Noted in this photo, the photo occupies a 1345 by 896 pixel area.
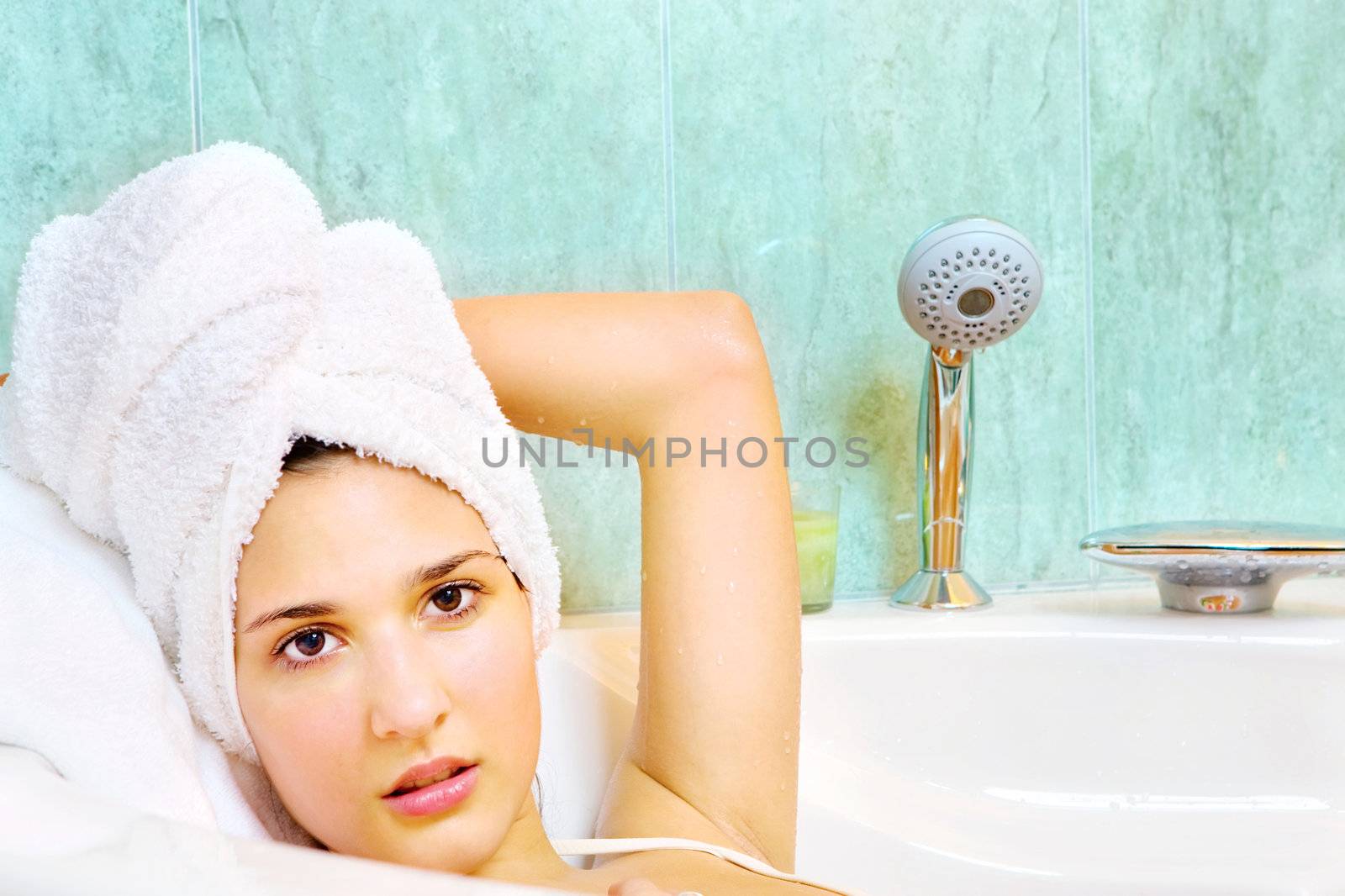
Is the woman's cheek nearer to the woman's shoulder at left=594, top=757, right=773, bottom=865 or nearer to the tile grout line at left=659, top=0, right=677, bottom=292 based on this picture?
the woman's shoulder at left=594, top=757, right=773, bottom=865

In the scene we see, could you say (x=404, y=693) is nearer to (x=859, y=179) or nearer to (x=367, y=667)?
(x=367, y=667)

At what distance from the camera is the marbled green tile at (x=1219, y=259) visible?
1.24m

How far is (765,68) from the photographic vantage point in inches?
44.7

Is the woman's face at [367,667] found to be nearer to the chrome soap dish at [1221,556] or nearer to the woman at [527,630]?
the woman at [527,630]

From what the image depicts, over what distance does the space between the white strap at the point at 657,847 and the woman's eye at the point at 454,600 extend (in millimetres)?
184

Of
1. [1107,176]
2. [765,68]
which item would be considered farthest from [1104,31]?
[765,68]

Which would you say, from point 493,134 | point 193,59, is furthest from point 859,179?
point 193,59

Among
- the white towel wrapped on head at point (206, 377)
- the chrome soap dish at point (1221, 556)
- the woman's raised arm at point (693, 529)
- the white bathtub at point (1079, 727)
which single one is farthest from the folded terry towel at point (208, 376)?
the chrome soap dish at point (1221, 556)

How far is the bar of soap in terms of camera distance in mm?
1095

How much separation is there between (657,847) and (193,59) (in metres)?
0.79

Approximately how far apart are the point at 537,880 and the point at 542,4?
80cm

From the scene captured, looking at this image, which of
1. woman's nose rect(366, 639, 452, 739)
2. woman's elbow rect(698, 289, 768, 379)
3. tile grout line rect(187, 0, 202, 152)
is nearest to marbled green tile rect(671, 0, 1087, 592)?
woman's elbow rect(698, 289, 768, 379)

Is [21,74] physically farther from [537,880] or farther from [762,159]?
[537,880]

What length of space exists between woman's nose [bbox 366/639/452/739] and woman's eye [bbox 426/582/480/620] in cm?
3
